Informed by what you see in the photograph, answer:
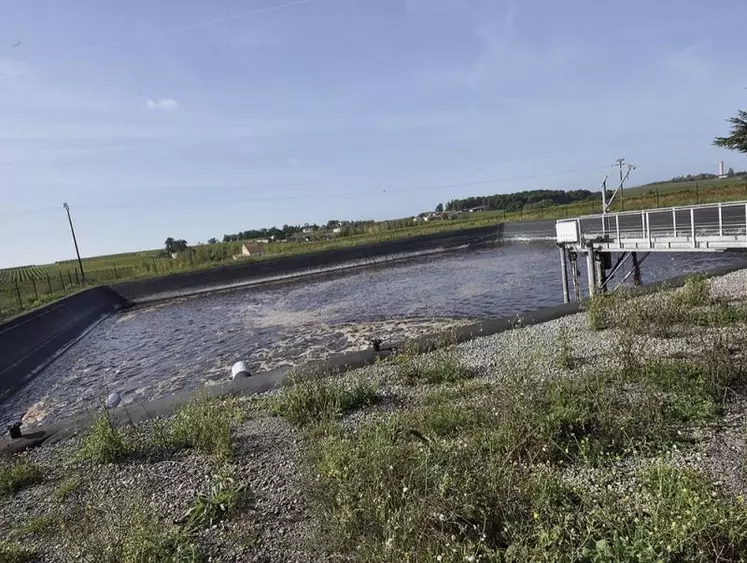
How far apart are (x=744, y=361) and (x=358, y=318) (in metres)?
13.3

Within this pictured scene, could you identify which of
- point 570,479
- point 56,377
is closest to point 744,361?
point 570,479

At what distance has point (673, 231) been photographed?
14305 mm

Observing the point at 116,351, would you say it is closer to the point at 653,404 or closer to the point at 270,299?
the point at 270,299

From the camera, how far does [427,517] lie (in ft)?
10.5

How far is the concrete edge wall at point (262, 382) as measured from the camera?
7.32 m

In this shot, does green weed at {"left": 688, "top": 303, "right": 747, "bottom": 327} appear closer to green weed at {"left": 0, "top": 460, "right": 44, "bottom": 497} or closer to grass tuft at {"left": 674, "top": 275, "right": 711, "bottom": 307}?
grass tuft at {"left": 674, "top": 275, "right": 711, "bottom": 307}

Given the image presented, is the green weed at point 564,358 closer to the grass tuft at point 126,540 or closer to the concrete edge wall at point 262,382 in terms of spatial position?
the concrete edge wall at point 262,382

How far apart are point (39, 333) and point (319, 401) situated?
18893 millimetres

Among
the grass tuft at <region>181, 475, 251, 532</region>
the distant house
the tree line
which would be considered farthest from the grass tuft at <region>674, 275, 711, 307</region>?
the tree line

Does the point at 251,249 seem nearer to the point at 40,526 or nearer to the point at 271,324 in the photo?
the point at 271,324

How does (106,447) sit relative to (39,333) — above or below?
above

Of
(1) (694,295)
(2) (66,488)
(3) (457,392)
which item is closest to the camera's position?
(2) (66,488)

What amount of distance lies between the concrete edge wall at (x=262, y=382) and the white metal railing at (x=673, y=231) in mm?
2553

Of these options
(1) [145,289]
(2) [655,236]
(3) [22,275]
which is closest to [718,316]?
(2) [655,236]
